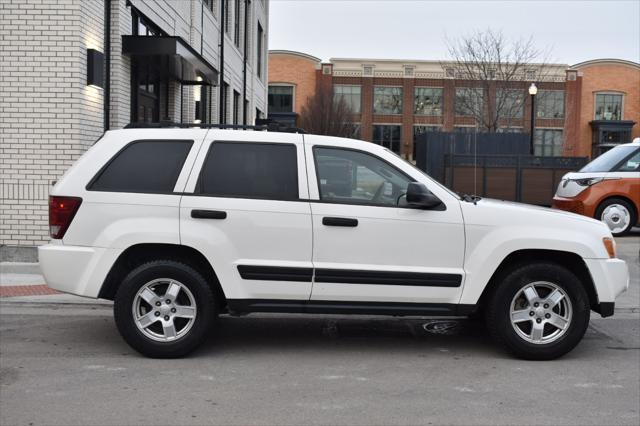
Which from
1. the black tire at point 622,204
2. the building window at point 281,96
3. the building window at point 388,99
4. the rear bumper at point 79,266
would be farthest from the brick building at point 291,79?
the rear bumper at point 79,266

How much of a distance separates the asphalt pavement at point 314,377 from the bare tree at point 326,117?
4539cm

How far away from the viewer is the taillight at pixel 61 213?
19.4 feet

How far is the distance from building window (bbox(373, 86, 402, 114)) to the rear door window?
61080mm

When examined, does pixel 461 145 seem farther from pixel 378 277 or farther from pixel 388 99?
pixel 388 99

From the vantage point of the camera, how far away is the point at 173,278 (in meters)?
5.82

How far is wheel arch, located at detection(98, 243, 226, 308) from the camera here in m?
5.95

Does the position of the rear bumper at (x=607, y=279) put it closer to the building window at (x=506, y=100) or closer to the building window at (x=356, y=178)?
the building window at (x=356, y=178)

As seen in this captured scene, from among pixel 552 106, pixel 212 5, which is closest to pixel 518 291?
pixel 212 5

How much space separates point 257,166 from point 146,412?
232cm

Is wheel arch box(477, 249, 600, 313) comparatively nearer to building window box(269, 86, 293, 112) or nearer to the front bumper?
the front bumper

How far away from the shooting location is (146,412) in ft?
15.1

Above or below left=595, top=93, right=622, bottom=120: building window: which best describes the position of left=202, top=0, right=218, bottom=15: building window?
below

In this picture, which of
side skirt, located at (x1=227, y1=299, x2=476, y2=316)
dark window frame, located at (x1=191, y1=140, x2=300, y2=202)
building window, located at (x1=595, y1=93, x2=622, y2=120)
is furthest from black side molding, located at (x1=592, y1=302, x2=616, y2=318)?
building window, located at (x1=595, y1=93, x2=622, y2=120)

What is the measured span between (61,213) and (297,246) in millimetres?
2007
